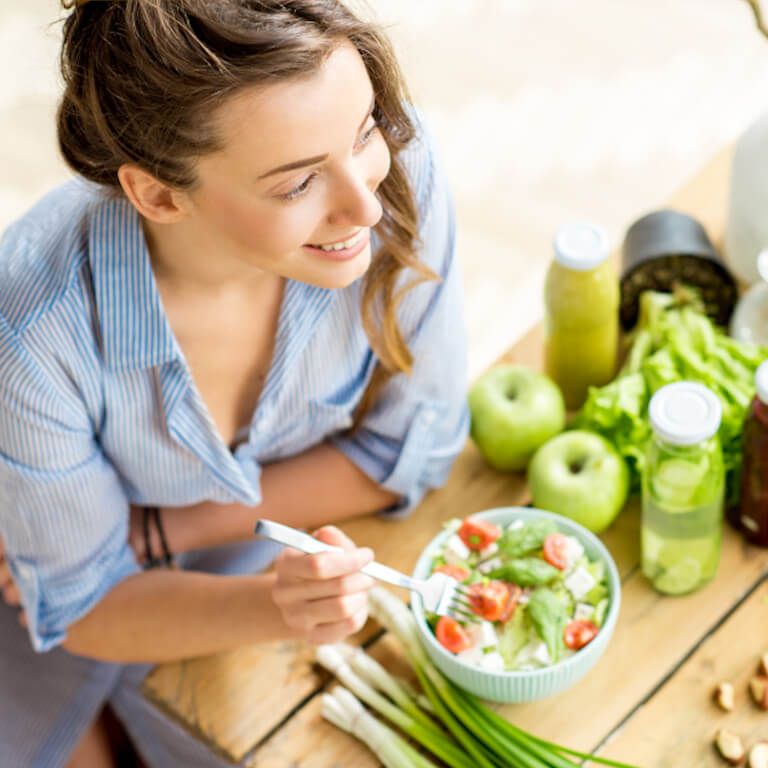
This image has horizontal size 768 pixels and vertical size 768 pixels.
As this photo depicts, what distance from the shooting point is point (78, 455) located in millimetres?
1450

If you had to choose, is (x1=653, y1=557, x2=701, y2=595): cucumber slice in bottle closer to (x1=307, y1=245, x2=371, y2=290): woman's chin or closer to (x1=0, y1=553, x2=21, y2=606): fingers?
(x1=307, y1=245, x2=371, y2=290): woman's chin

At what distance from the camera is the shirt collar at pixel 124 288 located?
138 centimetres

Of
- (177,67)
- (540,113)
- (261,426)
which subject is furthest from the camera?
(540,113)

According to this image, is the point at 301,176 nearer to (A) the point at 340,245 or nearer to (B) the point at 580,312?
(A) the point at 340,245

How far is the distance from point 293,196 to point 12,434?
46cm

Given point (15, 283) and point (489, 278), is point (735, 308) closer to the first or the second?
point (15, 283)

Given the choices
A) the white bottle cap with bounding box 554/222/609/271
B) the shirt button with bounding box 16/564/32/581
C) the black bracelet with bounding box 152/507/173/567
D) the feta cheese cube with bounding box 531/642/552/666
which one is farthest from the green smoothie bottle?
the shirt button with bounding box 16/564/32/581

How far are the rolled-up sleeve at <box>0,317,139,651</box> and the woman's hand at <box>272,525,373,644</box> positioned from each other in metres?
0.26

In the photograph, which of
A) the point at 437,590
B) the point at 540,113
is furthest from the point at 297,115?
the point at 540,113

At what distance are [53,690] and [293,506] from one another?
0.48 meters

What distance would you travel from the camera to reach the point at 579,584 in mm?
1394

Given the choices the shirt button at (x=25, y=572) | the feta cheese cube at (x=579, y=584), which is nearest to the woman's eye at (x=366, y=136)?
the feta cheese cube at (x=579, y=584)

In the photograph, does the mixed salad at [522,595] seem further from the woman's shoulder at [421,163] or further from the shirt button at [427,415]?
the woman's shoulder at [421,163]

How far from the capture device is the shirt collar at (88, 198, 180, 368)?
54.2 inches
